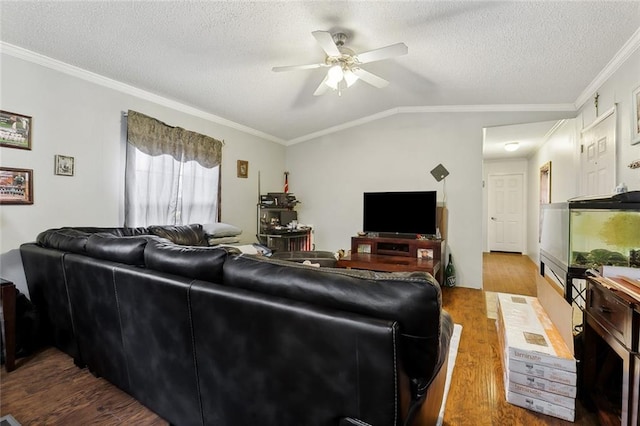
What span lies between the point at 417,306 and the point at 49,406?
2122 mm

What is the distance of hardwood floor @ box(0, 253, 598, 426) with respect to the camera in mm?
1516

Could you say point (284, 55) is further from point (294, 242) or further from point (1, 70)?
point (294, 242)

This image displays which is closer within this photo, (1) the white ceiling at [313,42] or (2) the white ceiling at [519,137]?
(1) the white ceiling at [313,42]

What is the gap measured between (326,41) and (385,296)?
1899mm

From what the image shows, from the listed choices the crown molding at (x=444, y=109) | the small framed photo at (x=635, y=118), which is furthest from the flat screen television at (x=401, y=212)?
the small framed photo at (x=635, y=118)

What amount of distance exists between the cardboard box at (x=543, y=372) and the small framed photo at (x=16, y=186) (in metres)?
3.76

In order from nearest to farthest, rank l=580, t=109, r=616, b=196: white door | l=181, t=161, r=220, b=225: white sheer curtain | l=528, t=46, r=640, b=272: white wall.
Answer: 1. l=528, t=46, r=640, b=272: white wall
2. l=580, t=109, r=616, b=196: white door
3. l=181, t=161, r=220, b=225: white sheer curtain

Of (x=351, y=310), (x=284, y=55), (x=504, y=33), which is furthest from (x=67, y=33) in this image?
(x=504, y=33)

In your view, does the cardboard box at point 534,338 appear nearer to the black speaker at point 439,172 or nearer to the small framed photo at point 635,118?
the small framed photo at point 635,118

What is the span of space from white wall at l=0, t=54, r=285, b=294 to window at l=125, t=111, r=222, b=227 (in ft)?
0.42

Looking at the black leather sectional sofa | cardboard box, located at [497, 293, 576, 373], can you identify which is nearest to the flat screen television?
cardboard box, located at [497, 293, 576, 373]

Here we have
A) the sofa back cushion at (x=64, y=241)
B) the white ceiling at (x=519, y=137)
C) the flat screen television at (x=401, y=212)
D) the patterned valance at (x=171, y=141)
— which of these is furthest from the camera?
the white ceiling at (x=519, y=137)

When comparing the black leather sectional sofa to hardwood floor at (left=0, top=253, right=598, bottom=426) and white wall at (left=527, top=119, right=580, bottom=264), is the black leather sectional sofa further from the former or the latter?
white wall at (left=527, top=119, right=580, bottom=264)

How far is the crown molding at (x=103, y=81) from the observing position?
2.34 meters
